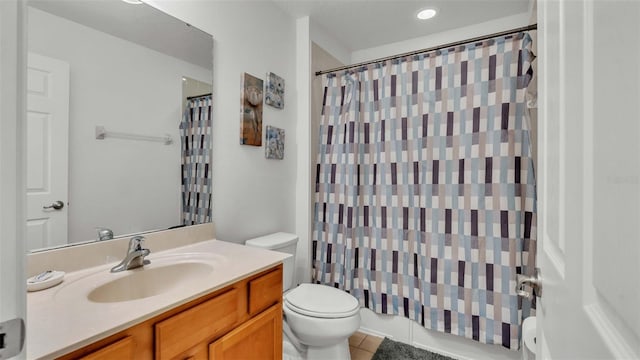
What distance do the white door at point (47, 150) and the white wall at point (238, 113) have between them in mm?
584

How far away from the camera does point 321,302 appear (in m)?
1.69

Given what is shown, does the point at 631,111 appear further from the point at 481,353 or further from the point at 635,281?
the point at 481,353

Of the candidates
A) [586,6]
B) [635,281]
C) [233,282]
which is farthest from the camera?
[233,282]

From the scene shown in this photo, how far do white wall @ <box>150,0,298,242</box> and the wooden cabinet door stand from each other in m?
0.63

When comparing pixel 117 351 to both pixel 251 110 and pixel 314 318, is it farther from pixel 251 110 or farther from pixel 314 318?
pixel 251 110

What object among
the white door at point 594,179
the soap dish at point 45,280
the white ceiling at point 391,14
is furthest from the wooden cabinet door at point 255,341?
the white ceiling at point 391,14

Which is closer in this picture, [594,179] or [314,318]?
[594,179]

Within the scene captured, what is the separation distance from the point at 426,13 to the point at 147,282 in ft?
8.07

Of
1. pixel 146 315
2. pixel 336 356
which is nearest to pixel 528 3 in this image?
pixel 336 356

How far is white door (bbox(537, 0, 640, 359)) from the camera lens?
11.1 inches

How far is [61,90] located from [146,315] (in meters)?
0.91

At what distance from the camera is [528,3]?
2045mm

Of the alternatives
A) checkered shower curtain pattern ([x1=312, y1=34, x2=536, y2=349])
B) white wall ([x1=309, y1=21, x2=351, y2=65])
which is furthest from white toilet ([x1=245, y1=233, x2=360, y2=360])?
white wall ([x1=309, y1=21, x2=351, y2=65])
